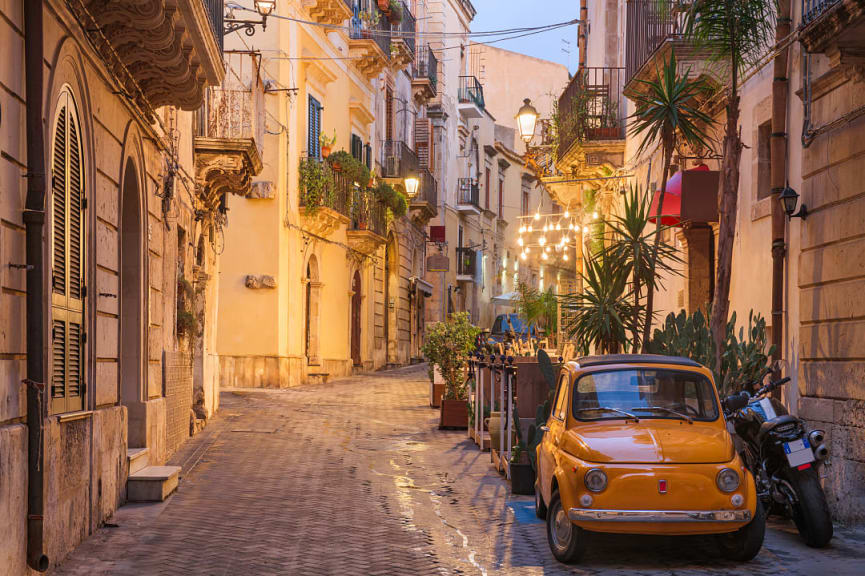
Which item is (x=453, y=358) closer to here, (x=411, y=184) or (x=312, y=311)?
(x=312, y=311)

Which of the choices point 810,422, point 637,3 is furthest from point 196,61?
point 637,3

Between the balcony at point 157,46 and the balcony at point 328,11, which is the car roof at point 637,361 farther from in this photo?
the balcony at point 328,11

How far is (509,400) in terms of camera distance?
11414 millimetres

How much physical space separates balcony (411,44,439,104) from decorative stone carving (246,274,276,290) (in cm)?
1678

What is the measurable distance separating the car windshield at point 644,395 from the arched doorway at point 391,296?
28182 mm

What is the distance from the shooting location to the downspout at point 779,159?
1120 cm

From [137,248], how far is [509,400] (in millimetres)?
4146

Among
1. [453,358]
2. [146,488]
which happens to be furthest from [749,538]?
[453,358]

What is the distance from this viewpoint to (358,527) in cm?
903

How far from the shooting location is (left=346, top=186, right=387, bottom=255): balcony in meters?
30.4

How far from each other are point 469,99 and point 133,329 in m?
38.2

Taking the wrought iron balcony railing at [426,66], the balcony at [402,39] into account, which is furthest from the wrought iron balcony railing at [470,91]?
the balcony at [402,39]

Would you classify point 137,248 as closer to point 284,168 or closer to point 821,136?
point 821,136

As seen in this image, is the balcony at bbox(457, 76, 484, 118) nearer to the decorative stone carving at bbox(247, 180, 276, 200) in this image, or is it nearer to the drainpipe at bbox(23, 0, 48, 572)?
the decorative stone carving at bbox(247, 180, 276, 200)
